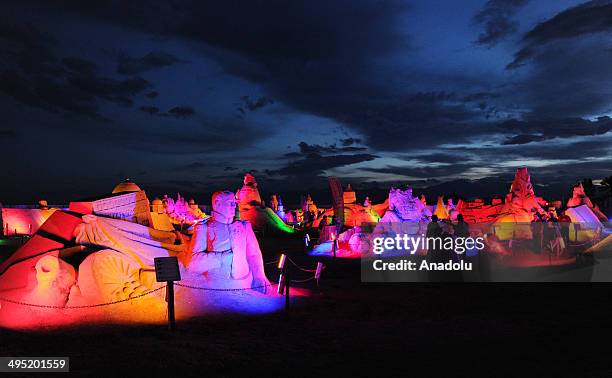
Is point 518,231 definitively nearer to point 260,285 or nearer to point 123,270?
point 260,285

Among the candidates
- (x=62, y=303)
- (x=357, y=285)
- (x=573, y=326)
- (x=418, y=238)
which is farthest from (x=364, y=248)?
(x=62, y=303)

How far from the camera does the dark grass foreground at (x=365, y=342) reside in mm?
5480

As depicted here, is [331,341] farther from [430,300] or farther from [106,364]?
[430,300]

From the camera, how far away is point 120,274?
326 inches

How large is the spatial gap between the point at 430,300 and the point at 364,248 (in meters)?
7.63

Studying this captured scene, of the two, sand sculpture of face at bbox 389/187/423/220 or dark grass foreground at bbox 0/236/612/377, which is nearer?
dark grass foreground at bbox 0/236/612/377

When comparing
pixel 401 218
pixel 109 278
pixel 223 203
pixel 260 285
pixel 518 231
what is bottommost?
pixel 260 285

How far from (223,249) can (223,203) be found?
36.8 inches

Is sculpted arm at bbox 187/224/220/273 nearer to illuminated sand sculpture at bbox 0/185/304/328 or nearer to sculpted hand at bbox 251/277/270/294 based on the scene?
illuminated sand sculpture at bbox 0/185/304/328

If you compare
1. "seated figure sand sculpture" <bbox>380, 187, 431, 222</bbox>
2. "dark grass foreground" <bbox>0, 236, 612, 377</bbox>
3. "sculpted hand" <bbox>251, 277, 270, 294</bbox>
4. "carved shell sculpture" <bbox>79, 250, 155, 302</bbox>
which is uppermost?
"seated figure sand sculpture" <bbox>380, 187, 431, 222</bbox>

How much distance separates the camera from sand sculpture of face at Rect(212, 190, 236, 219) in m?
9.27

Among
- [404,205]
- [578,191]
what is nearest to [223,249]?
[404,205]

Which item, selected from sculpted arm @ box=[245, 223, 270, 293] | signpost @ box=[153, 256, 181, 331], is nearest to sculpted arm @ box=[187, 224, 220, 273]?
sculpted arm @ box=[245, 223, 270, 293]

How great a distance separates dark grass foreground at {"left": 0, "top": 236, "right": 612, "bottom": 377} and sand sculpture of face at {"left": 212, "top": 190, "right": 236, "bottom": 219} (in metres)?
2.29
